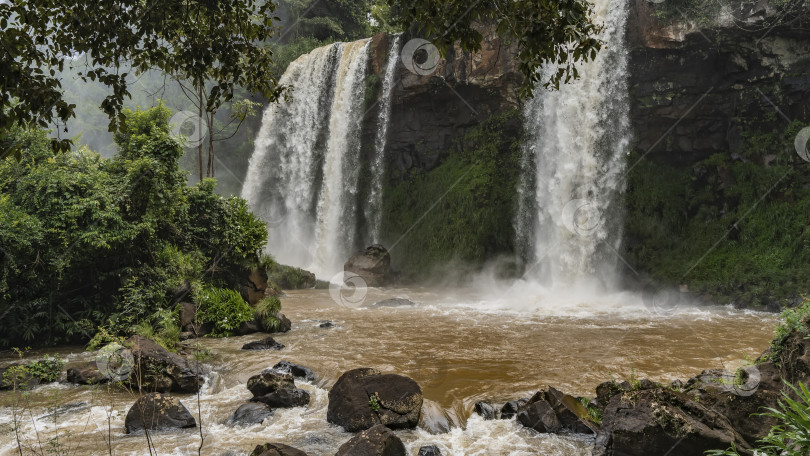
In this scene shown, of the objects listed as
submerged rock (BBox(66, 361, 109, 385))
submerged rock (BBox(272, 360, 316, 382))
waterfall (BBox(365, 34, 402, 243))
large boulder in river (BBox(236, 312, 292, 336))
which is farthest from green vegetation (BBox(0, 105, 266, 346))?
waterfall (BBox(365, 34, 402, 243))

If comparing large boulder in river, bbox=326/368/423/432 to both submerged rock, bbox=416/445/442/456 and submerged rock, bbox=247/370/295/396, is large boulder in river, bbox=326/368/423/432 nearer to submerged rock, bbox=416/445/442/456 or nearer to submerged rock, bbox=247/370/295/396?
submerged rock, bbox=416/445/442/456

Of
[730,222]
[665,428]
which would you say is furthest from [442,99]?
[665,428]

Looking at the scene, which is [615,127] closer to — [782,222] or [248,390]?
[782,222]

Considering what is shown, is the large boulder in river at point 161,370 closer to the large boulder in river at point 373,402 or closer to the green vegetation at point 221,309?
the large boulder in river at point 373,402

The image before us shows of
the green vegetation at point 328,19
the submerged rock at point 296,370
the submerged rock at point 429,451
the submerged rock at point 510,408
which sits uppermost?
the green vegetation at point 328,19

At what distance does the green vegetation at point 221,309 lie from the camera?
11.7 metres

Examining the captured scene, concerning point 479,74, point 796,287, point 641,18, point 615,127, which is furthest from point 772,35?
point 479,74

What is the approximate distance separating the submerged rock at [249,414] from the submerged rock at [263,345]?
11.6ft

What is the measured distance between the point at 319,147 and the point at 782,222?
1848cm

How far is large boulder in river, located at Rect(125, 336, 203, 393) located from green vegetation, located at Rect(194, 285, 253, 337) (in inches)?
136

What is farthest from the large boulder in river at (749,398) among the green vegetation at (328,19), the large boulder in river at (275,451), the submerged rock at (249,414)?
the green vegetation at (328,19)

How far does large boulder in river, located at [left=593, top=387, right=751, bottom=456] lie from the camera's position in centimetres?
476

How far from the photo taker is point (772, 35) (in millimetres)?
16016

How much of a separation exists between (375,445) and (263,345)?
589 cm
